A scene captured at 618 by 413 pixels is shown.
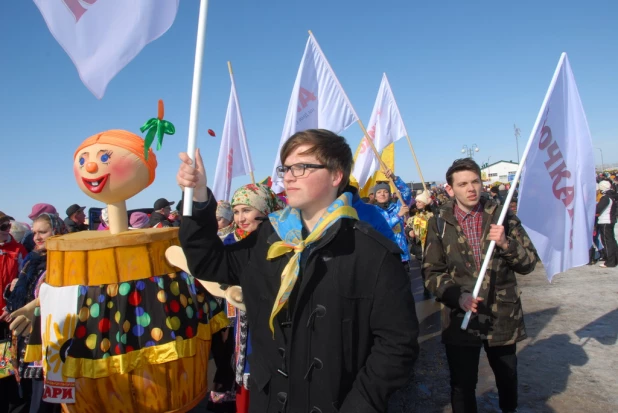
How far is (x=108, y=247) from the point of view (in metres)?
2.16

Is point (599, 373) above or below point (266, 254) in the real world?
below

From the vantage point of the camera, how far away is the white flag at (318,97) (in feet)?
22.0

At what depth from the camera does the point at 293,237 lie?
64.0 inches

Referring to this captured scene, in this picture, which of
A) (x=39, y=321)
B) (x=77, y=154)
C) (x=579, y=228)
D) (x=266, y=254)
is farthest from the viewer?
(x=579, y=228)

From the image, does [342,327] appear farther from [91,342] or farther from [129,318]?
[91,342]

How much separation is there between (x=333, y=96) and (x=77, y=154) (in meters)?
5.03

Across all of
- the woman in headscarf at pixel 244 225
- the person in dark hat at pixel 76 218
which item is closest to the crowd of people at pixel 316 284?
the woman in headscarf at pixel 244 225

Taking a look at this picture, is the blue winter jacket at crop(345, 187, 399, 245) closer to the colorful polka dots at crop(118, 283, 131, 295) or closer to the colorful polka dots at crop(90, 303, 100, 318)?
the colorful polka dots at crop(118, 283, 131, 295)

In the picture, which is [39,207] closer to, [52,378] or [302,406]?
[52,378]

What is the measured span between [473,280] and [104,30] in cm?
264

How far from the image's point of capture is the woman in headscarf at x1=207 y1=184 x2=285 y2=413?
8.84 feet

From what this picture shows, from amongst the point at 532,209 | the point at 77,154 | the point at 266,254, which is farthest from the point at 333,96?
the point at 266,254

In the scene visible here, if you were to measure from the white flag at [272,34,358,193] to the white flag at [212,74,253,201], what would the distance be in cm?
70

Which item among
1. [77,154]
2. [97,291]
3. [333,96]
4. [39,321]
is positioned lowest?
[39,321]
